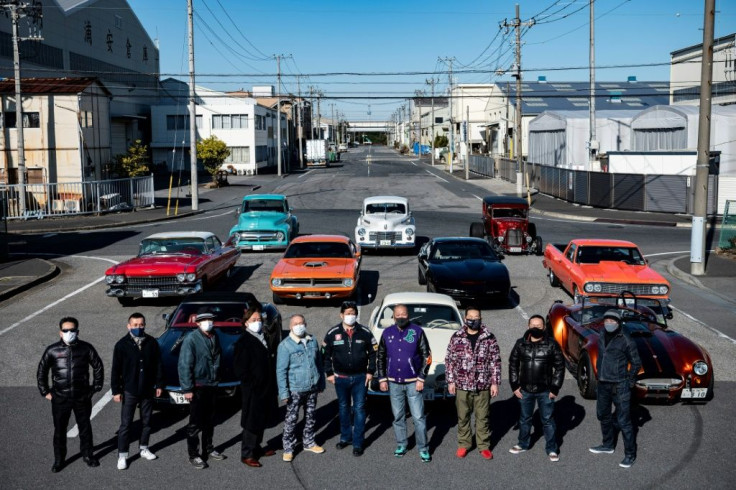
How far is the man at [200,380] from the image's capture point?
8.30 meters

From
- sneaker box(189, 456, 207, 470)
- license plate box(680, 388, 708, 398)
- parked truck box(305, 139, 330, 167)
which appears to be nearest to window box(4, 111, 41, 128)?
sneaker box(189, 456, 207, 470)

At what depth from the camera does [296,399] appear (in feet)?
27.8

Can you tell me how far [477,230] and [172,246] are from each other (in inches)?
450

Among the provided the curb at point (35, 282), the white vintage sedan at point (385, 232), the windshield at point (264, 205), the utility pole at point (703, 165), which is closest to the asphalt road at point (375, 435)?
the curb at point (35, 282)

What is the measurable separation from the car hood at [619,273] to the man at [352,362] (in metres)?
8.96

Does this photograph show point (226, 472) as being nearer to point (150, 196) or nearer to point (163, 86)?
point (150, 196)

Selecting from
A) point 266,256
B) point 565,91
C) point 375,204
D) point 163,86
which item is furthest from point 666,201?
point 163,86

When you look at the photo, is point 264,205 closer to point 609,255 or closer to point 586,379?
point 609,255

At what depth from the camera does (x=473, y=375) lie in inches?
334

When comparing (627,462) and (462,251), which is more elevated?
(462,251)

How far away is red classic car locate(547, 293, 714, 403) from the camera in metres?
10.2

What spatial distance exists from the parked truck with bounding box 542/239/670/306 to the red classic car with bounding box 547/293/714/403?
308cm

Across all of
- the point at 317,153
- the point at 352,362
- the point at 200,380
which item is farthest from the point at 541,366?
the point at 317,153

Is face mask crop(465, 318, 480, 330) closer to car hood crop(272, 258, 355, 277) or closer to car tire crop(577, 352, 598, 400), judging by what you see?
car tire crop(577, 352, 598, 400)
